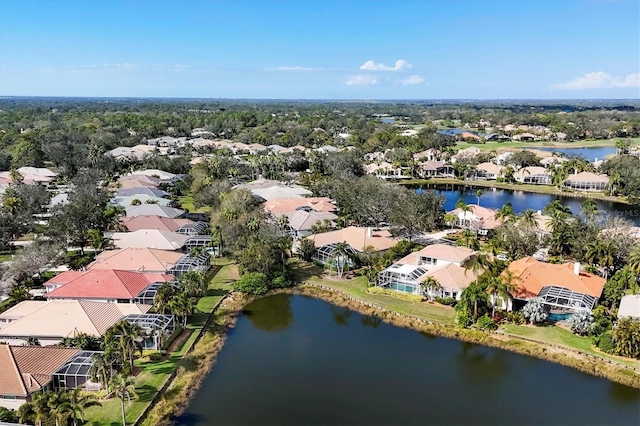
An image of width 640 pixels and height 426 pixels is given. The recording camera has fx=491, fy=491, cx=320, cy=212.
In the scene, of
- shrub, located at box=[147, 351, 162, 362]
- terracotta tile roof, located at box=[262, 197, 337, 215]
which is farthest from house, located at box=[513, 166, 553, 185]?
shrub, located at box=[147, 351, 162, 362]

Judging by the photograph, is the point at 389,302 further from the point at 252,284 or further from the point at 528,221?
the point at 528,221

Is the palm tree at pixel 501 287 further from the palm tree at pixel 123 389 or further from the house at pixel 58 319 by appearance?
the house at pixel 58 319

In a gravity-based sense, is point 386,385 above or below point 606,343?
below

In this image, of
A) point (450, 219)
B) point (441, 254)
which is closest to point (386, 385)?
point (441, 254)

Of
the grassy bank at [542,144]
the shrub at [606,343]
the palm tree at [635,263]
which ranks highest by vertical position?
the grassy bank at [542,144]

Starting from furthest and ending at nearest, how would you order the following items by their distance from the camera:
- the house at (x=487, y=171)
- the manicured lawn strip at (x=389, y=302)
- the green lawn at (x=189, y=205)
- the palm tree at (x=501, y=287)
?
the house at (x=487, y=171) < the green lawn at (x=189, y=205) < the manicured lawn strip at (x=389, y=302) < the palm tree at (x=501, y=287)

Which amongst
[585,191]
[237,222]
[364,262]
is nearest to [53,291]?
[237,222]

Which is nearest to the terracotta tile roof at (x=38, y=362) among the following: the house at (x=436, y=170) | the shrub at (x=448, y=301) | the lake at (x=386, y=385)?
the lake at (x=386, y=385)
